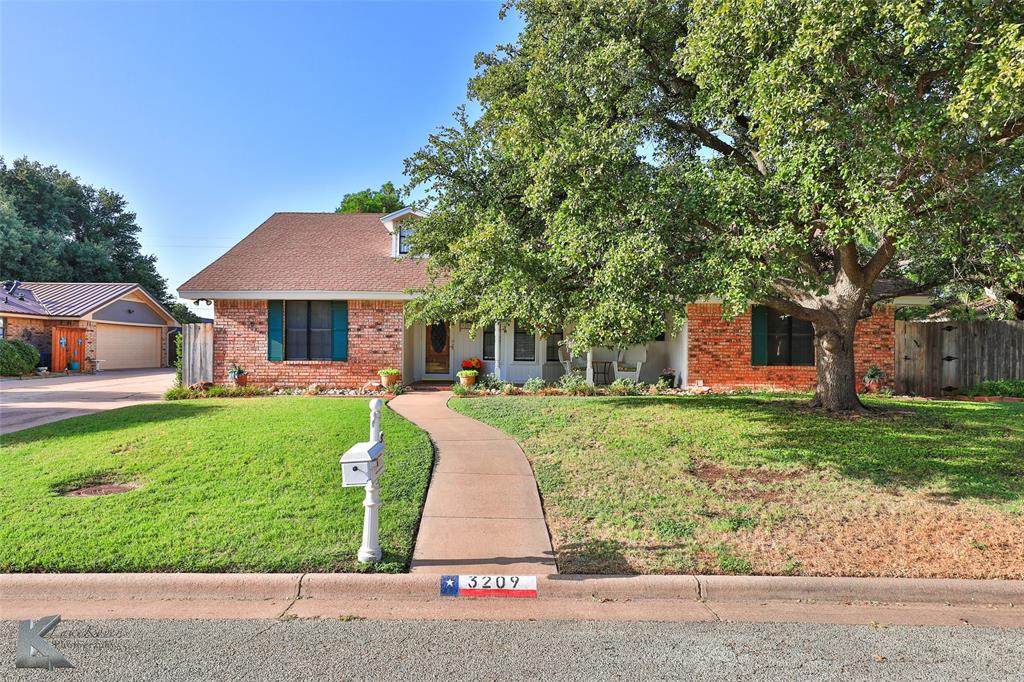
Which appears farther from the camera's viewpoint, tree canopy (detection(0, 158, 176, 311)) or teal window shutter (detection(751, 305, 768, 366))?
tree canopy (detection(0, 158, 176, 311))

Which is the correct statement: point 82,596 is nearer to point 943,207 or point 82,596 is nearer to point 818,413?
point 943,207

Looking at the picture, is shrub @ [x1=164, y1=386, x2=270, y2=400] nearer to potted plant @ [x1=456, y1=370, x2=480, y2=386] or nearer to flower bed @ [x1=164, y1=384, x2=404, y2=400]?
flower bed @ [x1=164, y1=384, x2=404, y2=400]

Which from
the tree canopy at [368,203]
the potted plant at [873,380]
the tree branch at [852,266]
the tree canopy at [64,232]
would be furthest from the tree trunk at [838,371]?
the tree canopy at [64,232]

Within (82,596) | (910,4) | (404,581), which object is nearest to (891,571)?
(404,581)

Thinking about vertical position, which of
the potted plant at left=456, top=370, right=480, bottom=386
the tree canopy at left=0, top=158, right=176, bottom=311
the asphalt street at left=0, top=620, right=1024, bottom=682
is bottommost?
the asphalt street at left=0, top=620, right=1024, bottom=682

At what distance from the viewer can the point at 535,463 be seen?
707 centimetres

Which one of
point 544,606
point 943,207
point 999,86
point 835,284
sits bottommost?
point 544,606

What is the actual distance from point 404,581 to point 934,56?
7.06 meters

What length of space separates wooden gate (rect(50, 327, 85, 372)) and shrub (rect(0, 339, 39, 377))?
1555 millimetres

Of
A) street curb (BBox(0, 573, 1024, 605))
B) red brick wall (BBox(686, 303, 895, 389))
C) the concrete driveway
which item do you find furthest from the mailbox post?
red brick wall (BBox(686, 303, 895, 389))

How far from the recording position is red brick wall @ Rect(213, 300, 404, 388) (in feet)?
44.6

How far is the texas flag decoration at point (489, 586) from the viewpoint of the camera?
4.01 meters

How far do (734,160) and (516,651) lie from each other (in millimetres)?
6852

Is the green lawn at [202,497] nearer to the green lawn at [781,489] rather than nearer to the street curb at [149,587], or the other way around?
the street curb at [149,587]
